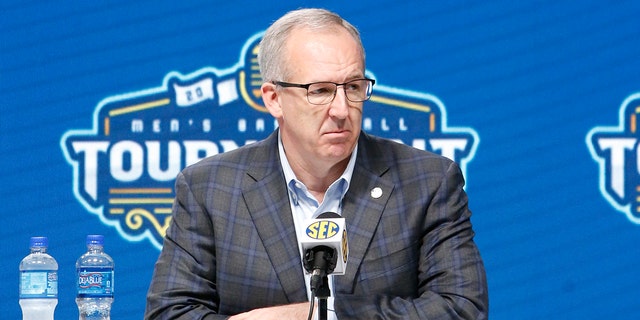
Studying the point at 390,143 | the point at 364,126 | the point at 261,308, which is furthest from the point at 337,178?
the point at 364,126

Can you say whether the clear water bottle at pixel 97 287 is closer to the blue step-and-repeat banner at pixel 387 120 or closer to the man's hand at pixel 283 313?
the blue step-and-repeat banner at pixel 387 120

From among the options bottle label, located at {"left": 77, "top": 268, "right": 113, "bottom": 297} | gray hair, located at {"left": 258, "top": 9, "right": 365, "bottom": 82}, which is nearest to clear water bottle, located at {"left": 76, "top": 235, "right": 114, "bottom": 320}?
bottle label, located at {"left": 77, "top": 268, "right": 113, "bottom": 297}

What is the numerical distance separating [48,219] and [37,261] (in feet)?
0.60

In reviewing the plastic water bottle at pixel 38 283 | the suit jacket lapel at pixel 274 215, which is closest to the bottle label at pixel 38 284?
the plastic water bottle at pixel 38 283

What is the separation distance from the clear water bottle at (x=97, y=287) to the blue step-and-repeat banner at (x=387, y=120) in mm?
→ 67

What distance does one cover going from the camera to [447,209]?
2.79m

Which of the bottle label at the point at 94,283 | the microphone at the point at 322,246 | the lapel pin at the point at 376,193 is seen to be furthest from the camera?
the bottle label at the point at 94,283

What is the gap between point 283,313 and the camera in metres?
2.61

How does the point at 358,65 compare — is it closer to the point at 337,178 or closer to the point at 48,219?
the point at 337,178

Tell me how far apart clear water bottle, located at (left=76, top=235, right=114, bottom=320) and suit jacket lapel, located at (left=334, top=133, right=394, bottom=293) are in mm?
1087

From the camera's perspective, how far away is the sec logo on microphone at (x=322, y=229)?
2131 mm

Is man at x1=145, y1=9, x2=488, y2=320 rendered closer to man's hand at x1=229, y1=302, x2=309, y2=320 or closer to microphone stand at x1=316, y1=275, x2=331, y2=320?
man's hand at x1=229, y1=302, x2=309, y2=320

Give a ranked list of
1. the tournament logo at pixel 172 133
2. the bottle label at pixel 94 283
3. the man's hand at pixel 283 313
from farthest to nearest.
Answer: the tournament logo at pixel 172 133 → the bottle label at pixel 94 283 → the man's hand at pixel 283 313

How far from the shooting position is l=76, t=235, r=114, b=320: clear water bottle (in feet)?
11.6
